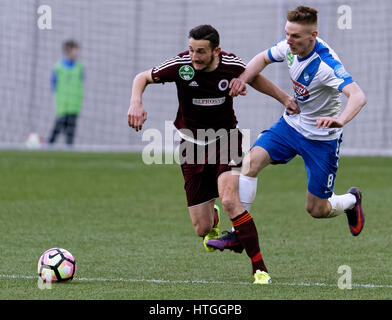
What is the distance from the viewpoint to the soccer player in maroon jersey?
761 centimetres

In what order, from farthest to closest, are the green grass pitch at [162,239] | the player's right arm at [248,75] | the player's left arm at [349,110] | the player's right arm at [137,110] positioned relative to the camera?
A: the player's right arm at [248,75]
the player's right arm at [137,110]
the green grass pitch at [162,239]
the player's left arm at [349,110]

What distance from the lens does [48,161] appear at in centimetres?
1888

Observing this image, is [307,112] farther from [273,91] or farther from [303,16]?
[303,16]

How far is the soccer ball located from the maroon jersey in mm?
1818

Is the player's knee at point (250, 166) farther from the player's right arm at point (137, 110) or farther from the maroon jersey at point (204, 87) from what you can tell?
the player's right arm at point (137, 110)

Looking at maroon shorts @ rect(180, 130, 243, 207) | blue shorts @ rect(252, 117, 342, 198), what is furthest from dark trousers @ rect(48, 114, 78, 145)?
blue shorts @ rect(252, 117, 342, 198)

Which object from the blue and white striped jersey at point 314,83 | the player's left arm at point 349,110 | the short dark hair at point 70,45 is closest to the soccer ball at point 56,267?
the player's left arm at point 349,110

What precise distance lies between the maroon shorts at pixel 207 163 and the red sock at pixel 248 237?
665 millimetres

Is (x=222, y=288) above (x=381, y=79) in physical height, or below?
below

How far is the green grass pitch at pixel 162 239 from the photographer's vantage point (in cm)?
698

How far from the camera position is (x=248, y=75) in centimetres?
808

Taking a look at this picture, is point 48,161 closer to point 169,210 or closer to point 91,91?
point 91,91

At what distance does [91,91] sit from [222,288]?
1670 centimetres
